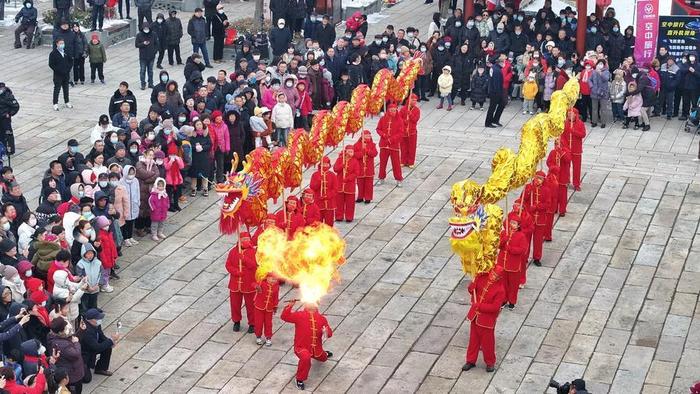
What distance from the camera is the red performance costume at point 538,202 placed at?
20.7 meters

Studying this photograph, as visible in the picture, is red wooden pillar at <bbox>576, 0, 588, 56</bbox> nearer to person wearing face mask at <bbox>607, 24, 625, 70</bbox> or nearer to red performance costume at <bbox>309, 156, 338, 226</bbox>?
person wearing face mask at <bbox>607, 24, 625, 70</bbox>

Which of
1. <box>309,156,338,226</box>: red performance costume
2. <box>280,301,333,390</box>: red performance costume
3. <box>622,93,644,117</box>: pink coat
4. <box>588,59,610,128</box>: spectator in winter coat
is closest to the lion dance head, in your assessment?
<box>280,301,333,390</box>: red performance costume

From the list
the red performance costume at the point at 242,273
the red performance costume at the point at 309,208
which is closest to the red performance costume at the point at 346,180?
the red performance costume at the point at 309,208

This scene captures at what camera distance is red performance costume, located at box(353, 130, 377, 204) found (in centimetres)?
2303

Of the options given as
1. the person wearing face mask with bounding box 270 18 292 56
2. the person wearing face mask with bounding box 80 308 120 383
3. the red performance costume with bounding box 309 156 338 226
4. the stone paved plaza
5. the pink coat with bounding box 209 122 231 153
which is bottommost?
the stone paved plaza

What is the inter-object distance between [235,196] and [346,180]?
16.3 feet

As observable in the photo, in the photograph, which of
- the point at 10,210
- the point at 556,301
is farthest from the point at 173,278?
the point at 556,301

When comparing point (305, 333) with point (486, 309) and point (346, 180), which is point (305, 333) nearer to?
point (486, 309)

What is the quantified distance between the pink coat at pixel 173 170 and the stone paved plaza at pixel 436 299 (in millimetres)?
720

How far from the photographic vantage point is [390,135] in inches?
949

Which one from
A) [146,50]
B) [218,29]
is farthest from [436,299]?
[218,29]

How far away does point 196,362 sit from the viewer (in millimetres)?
17625

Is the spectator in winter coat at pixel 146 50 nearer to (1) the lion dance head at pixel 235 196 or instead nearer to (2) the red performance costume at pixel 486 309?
(1) the lion dance head at pixel 235 196

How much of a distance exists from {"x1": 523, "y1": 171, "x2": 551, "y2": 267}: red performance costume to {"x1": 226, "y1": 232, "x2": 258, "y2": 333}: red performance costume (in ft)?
15.8
